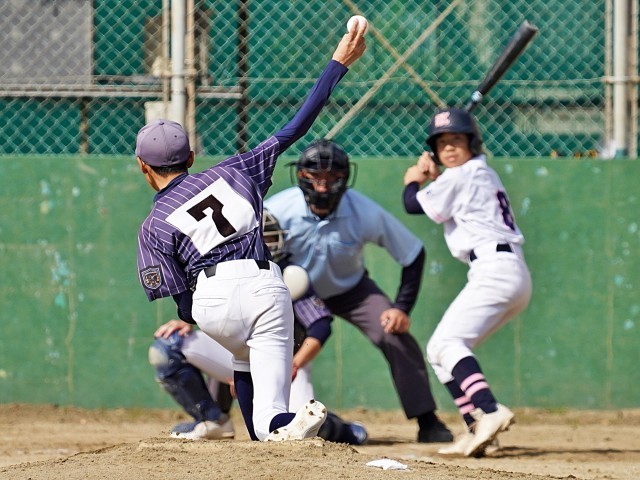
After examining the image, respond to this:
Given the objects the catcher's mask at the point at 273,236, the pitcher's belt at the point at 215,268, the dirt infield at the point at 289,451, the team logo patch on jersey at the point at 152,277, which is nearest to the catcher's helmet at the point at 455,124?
the catcher's mask at the point at 273,236

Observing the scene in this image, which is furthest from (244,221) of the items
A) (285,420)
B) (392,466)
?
(392,466)

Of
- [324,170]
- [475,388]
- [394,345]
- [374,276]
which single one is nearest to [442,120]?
[324,170]

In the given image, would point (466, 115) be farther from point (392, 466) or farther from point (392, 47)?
point (392, 466)

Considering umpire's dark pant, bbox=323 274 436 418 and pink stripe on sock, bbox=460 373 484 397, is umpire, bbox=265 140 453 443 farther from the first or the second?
pink stripe on sock, bbox=460 373 484 397

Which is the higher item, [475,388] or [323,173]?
[323,173]

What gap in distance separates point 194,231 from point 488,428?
2.22m

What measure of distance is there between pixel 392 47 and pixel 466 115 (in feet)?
6.24

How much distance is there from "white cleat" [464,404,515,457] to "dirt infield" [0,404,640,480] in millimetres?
82

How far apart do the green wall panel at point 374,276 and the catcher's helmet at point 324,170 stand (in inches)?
44.2

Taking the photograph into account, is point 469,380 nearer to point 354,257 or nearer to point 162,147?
point 354,257

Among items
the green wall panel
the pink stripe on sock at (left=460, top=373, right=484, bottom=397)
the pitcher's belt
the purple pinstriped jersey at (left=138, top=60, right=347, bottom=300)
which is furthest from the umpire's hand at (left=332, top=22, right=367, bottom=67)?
the green wall panel

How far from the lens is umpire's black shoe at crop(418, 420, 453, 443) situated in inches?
270

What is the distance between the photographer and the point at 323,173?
21.9ft

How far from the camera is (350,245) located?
6.90 m
